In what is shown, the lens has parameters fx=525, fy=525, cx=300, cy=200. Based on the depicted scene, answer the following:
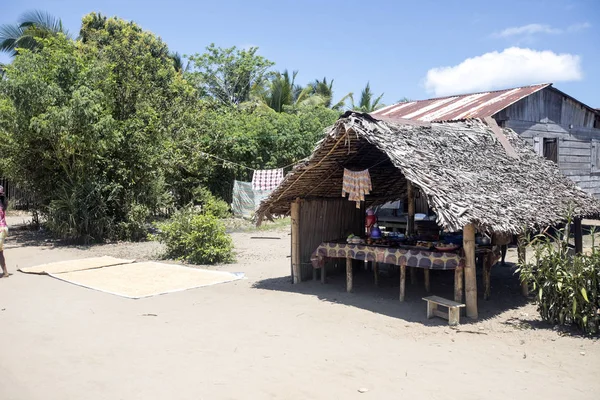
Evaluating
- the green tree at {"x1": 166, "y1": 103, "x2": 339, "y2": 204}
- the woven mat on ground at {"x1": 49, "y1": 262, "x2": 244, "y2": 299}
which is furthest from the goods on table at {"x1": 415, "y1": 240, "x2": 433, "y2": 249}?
the green tree at {"x1": 166, "y1": 103, "x2": 339, "y2": 204}

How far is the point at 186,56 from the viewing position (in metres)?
29.8

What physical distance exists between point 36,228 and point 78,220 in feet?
12.1

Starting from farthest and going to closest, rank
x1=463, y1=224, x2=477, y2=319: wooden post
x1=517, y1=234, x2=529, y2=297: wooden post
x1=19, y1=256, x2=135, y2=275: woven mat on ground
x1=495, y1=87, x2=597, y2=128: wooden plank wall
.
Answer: x1=495, y1=87, x2=597, y2=128: wooden plank wall, x1=19, y1=256, x2=135, y2=275: woven mat on ground, x1=517, y1=234, x2=529, y2=297: wooden post, x1=463, y1=224, x2=477, y2=319: wooden post

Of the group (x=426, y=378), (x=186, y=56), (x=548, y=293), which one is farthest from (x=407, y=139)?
(x=186, y=56)

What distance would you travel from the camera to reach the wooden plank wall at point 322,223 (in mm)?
9289

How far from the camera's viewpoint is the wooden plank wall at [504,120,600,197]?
13.5 m

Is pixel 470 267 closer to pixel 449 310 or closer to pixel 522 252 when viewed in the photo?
pixel 449 310

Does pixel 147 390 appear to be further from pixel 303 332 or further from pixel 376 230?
pixel 376 230

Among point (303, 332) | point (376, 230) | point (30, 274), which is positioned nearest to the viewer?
point (303, 332)

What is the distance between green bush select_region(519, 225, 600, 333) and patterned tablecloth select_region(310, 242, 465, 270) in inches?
36.9

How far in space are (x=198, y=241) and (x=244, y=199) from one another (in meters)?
8.23

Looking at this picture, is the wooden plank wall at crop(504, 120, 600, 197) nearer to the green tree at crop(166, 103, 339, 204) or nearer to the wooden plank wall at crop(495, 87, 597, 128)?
the wooden plank wall at crop(495, 87, 597, 128)

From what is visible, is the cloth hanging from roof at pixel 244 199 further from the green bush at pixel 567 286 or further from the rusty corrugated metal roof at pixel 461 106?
the green bush at pixel 567 286

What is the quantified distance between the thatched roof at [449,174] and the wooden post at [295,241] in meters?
0.21
